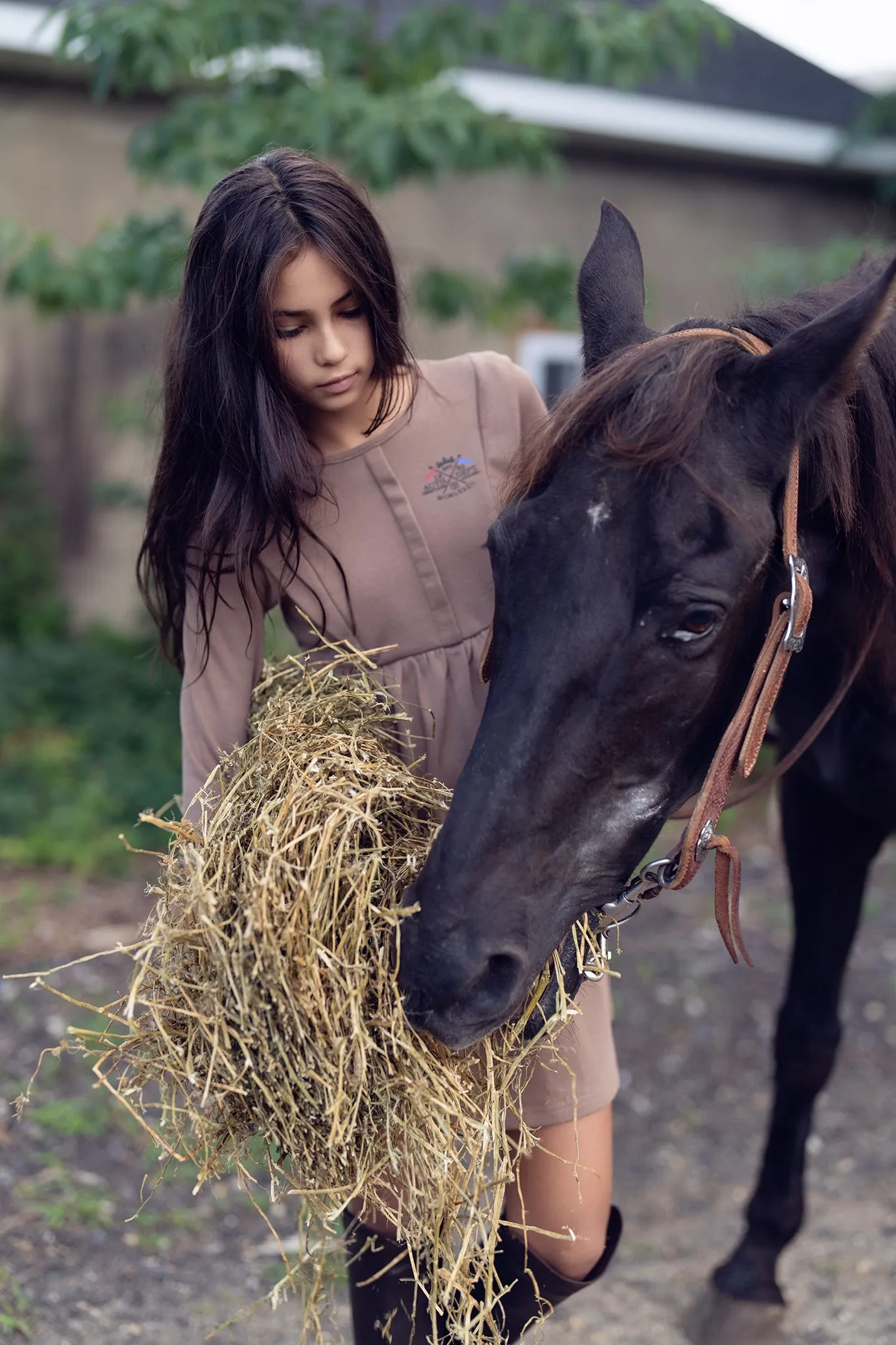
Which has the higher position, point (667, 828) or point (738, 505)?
point (738, 505)

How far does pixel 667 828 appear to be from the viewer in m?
5.05

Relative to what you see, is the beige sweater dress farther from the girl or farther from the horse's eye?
the horse's eye

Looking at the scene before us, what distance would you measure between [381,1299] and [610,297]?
1.61m

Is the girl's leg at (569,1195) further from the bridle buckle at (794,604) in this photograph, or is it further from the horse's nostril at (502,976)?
the bridle buckle at (794,604)

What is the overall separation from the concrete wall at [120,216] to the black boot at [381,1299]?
13.1 ft

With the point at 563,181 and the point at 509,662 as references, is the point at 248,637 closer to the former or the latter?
the point at 509,662

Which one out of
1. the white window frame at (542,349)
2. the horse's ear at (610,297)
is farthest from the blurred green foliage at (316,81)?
the white window frame at (542,349)

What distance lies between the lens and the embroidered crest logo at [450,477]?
6.30 ft

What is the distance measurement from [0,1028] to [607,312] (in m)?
2.70

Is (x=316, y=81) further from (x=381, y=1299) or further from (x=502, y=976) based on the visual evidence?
(x=381, y=1299)

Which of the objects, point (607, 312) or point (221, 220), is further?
point (607, 312)

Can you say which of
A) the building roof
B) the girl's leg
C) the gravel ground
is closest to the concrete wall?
the building roof

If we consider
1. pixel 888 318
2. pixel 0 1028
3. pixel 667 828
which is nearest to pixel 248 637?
pixel 888 318

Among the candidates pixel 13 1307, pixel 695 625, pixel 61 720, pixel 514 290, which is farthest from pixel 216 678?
pixel 61 720
